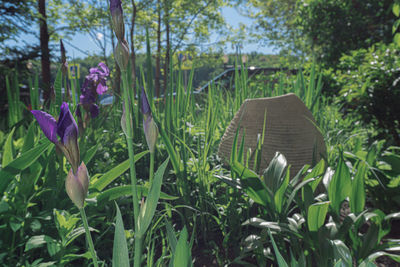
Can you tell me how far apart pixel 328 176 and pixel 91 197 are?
1.11 metres

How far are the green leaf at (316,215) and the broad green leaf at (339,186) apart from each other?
178mm

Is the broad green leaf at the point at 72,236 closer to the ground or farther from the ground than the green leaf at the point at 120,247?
closer to the ground

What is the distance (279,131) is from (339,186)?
695mm

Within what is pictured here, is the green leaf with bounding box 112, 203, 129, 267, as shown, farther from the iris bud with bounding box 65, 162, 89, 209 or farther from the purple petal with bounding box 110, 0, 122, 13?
the purple petal with bounding box 110, 0, 122, 13

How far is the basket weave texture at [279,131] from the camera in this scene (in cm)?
191

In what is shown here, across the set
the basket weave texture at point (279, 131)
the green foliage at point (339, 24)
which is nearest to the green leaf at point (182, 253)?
the basket weave texture at point (279, 131)

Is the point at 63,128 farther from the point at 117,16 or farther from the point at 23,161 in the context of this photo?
the point at 23,161

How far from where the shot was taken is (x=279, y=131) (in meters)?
1.94

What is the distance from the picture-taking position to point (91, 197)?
121 cm

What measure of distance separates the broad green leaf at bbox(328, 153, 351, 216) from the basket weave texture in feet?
1.88

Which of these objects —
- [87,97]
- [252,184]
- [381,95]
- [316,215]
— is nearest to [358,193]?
[316,215]

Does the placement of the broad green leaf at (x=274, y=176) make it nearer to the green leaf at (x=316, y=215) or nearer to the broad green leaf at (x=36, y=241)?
the green leaf at (x=316, y=215)

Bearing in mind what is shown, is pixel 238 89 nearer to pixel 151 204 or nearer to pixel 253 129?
pixel 253 129

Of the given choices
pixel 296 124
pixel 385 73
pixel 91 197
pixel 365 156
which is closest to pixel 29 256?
pixel 91 197
